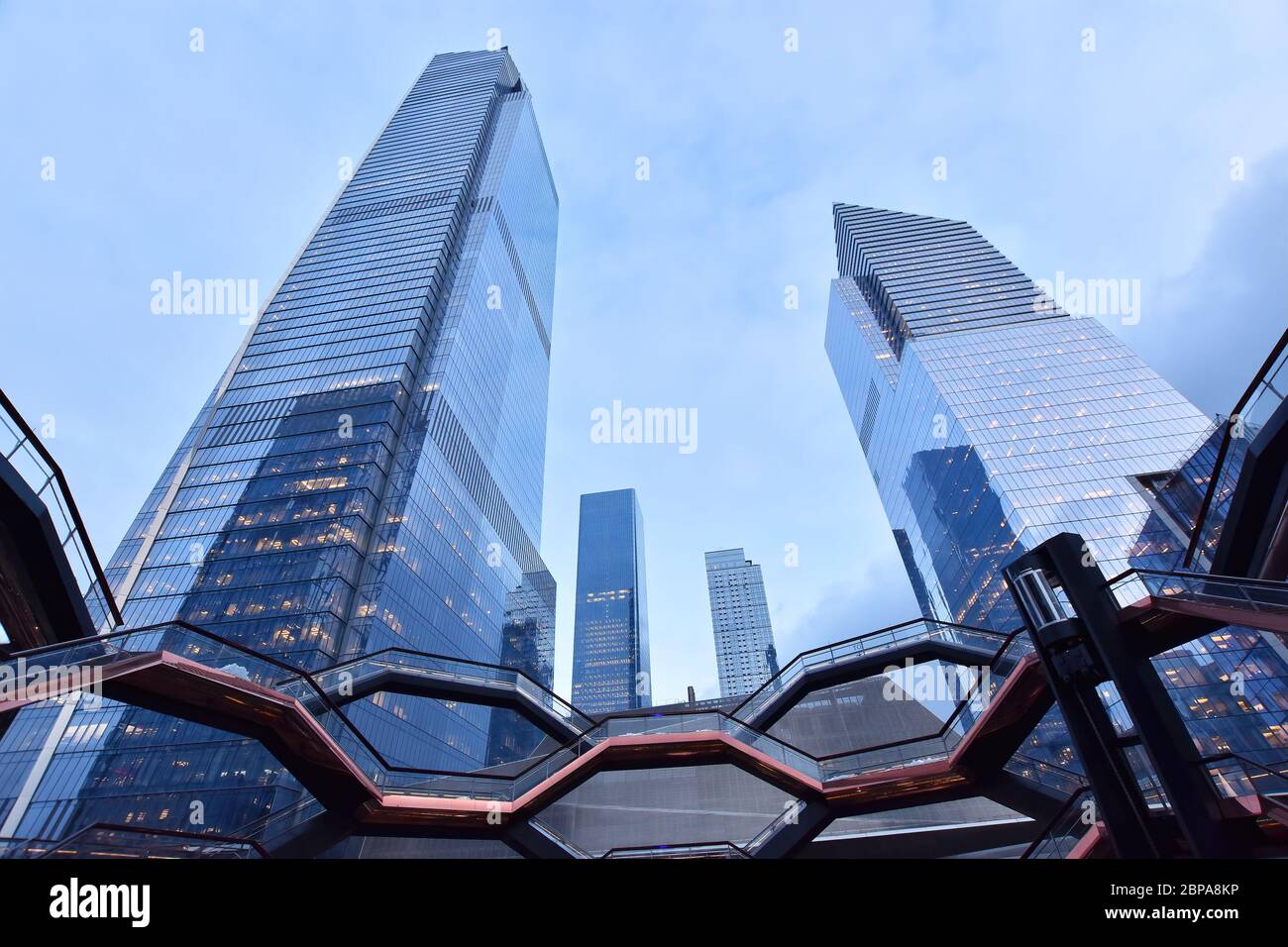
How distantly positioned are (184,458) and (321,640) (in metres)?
35.8

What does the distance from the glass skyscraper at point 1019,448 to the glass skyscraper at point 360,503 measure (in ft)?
200

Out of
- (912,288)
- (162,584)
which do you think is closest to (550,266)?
(912,288)

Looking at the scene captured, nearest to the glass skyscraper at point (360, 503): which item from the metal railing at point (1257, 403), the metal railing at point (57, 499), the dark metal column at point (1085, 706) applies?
the metal railing at point (57, 499)

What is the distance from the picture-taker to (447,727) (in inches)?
2499

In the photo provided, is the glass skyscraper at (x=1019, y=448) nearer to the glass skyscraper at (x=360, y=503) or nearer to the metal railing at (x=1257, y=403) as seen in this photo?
the metal railing at (x=1257, y=403)

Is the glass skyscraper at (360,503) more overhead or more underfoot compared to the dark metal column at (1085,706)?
more overhead

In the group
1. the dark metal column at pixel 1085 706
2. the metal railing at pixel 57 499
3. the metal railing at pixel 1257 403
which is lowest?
the dark metal column at pixel 1085 706

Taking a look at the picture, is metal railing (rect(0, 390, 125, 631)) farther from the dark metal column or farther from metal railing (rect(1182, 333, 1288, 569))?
metal railing (rect(1182, 333, 1288, 569))

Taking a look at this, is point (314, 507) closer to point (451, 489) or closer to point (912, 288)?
point (451, 489)

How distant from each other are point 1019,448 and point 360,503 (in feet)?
240

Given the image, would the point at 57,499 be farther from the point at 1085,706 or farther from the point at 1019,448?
the point at 1019,448

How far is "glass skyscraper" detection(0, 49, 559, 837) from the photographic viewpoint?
50406 mm

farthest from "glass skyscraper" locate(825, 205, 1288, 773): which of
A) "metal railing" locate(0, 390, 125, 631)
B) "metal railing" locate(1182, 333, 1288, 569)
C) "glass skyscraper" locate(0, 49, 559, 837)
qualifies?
"metal railing" locate(0, 390, 125, 631)

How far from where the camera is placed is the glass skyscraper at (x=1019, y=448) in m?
53.0
